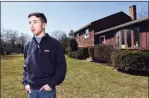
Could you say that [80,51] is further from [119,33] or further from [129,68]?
[129,68]

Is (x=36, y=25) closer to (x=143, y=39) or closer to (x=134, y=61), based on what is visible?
(x=134, y=61)

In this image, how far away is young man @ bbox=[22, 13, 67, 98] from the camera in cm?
361

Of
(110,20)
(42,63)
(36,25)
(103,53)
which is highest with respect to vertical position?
(110,20)

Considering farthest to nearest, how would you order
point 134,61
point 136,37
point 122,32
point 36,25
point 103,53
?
point 122,32 → point 103,53 → point 136,37 → point 134,61 → point 36,25

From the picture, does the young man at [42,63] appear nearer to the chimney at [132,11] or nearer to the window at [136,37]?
the window at [136,37]

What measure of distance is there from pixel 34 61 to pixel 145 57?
12609mm

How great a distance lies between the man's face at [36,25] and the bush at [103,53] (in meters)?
19.0

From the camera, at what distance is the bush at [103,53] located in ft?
75.6

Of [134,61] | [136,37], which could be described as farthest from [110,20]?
[134,61]

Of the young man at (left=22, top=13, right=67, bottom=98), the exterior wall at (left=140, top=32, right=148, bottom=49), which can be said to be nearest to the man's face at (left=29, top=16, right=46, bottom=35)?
the young man at (left=22, top=13, right=67, bottom=98)

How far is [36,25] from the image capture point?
372cm

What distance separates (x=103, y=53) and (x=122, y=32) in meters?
3.58

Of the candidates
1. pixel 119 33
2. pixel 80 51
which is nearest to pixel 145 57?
pixel 119 33

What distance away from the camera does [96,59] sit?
27047 mm
